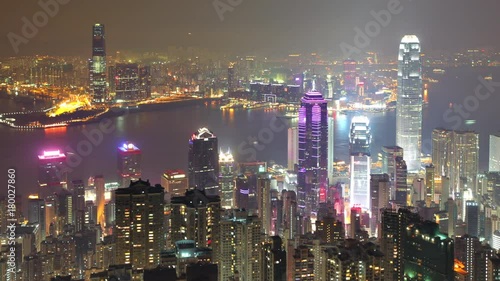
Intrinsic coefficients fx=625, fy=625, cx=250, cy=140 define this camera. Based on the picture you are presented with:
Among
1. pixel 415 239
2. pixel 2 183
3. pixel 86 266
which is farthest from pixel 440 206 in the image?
pixel 2 183

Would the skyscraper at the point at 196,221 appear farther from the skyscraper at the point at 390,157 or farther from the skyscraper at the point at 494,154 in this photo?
the skyscraper at the point at 494,154

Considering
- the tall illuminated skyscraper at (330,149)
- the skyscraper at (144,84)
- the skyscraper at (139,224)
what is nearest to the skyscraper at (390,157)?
the tall illuminated skyscraper at (330,149)

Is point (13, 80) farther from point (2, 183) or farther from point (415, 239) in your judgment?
point (415, 239)

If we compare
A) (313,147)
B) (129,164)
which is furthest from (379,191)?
(129,164)

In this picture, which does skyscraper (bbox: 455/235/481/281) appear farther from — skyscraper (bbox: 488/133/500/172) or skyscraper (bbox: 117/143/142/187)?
skyscraper (bbox: 117/143/142/187)

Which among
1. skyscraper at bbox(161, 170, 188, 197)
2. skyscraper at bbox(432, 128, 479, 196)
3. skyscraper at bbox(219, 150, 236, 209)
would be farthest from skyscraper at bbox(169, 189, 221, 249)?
skyscraper at bbox(432, 128, 479, 196)

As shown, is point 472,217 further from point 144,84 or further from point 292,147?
point 144,84
